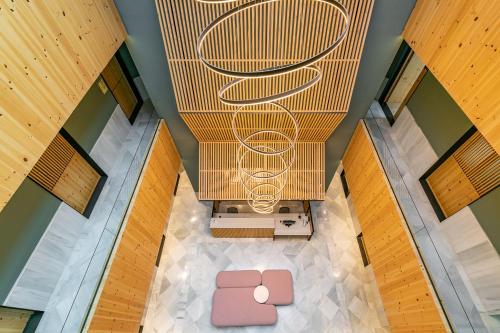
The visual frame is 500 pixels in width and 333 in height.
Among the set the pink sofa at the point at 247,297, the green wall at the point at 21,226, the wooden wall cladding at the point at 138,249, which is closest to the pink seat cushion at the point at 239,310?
the pink sofa at the point at 247,297

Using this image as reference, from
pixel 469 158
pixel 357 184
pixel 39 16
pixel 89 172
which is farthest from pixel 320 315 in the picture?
pixel 39 16

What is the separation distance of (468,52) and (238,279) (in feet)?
22.8

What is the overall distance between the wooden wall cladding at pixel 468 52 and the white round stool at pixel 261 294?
589 centimetres

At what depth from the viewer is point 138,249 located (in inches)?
234

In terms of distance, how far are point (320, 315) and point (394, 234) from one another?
3130mm

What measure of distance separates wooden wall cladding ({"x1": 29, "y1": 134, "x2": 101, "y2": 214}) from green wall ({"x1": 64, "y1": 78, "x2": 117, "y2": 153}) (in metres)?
0.25

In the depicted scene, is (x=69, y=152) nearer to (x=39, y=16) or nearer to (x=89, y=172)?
(x=89, y=172)

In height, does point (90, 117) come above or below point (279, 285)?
above

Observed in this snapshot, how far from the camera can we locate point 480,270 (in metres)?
4.61

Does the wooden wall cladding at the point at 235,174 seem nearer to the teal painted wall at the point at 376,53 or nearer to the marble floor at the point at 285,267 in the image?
the teal painted wall at the point at 376,53

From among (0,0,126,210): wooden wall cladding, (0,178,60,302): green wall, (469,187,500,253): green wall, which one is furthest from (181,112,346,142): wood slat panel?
(0,178,60,302): green wall

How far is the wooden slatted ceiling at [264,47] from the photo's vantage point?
15.6ft

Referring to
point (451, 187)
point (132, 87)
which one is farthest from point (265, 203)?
point (132, 87)

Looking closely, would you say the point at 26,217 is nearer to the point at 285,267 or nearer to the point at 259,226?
the point at 259,226
